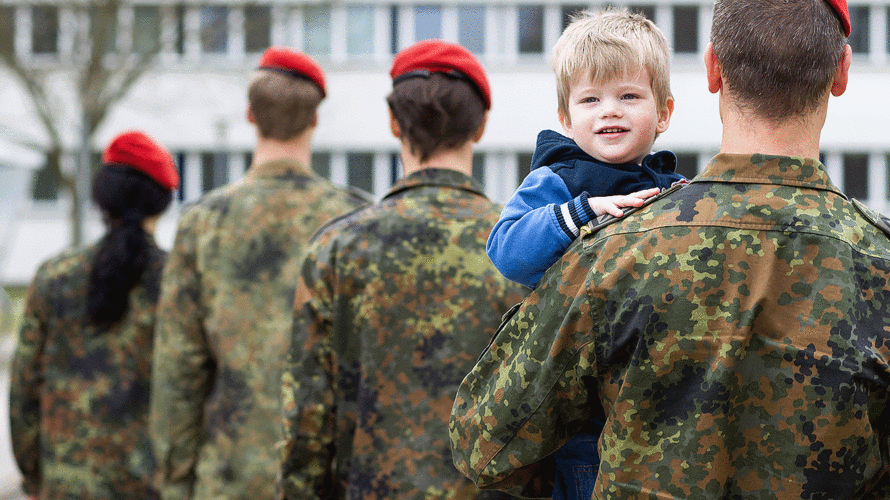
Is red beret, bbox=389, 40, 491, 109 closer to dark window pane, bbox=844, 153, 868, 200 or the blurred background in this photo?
the blurred background

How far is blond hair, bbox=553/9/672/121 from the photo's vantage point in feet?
6.50

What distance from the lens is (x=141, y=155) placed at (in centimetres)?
405

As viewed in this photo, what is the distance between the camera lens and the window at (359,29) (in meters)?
25.7

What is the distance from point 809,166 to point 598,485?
0.66m

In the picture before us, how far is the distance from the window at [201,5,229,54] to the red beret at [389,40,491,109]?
14862 millimetres

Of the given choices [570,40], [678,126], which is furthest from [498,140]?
[570,40]

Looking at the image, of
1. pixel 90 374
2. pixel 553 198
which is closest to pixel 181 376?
pixel 90 374

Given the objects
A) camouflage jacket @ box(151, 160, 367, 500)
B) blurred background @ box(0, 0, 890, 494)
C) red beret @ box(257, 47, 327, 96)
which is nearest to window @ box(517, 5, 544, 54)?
blurred background @ box(0, 0, 890, 494)

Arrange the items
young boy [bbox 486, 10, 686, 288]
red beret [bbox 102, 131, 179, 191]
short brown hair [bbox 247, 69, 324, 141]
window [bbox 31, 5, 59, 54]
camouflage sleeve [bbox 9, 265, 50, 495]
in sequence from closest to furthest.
A: 1. young boy [bbox 486, 10, 686, 288]
2. short brown hair [bbox 247, 69, 324, 141]
3. camouflage sleeve [bbox 9, 265, 50, 495]
4. red beret [bbox 102, 131, 179, 191]
5. window [bbox 31, 5, 59, 54]

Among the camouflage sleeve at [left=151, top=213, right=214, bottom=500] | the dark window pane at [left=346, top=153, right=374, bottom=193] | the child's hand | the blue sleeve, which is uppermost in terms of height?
the child's hand

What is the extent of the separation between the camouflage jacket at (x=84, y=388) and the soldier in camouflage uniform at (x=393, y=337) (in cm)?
146

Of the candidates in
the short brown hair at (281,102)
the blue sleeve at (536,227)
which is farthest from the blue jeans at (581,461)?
the short brown hair at (281,102)

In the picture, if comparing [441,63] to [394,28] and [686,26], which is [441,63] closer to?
[394,28]

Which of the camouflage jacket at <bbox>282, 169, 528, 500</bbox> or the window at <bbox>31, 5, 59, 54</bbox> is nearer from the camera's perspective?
the camouflage jacket at <bbox>282, 169, 528, 500</bbox>
